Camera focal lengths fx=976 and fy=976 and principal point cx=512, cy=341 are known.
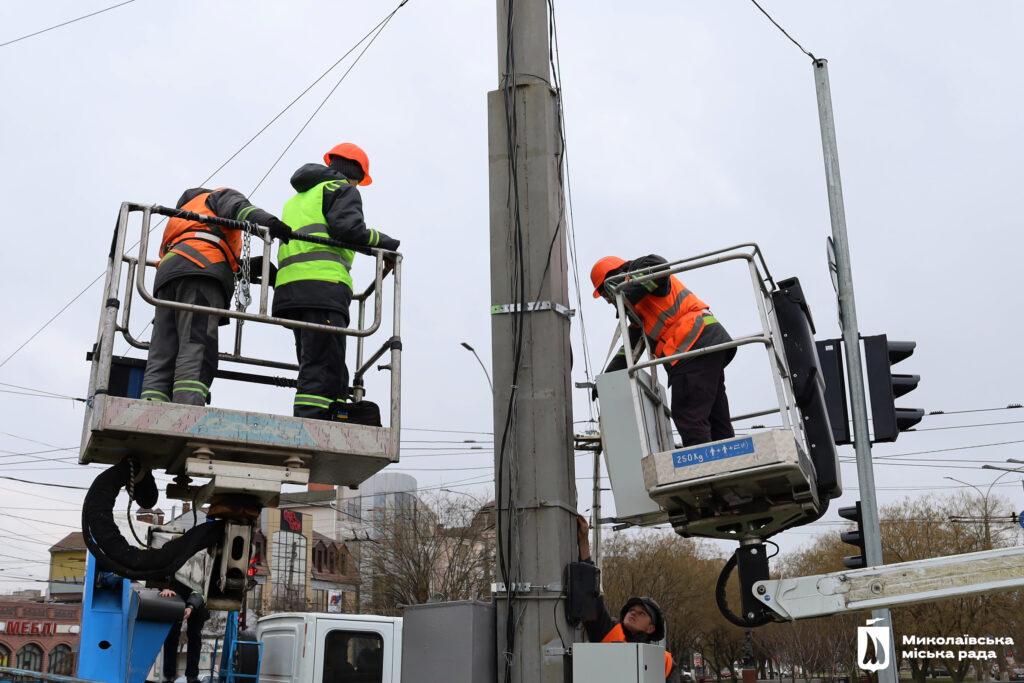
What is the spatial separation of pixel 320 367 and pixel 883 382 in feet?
16.4

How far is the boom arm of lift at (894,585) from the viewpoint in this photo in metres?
5.03

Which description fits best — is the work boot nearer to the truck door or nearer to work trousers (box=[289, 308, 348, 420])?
work trousers (box=[289, 308, 348, 420])

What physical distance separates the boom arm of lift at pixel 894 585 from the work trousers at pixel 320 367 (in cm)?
285

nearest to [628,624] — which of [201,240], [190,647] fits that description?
[201,240]

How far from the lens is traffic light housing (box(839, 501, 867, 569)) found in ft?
27.8

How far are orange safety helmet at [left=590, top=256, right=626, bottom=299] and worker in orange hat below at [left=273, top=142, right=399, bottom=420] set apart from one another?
1355mm

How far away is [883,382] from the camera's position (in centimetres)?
852

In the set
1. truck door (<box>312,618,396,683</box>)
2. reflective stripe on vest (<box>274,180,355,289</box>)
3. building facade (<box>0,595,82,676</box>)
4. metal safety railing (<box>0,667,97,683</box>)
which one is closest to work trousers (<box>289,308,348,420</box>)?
reflective stripe on vest (<box>274,180,355,289</box>)

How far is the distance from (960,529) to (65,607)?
55.2 metres

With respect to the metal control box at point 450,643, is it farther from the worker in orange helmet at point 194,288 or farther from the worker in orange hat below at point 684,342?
the worker in orange helmet at point 194,288

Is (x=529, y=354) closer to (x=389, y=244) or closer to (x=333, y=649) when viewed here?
(x=389, y=244)

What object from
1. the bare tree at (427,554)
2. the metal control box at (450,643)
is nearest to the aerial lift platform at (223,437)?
the metal control box at (450,643)

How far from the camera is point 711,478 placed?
17.5ft

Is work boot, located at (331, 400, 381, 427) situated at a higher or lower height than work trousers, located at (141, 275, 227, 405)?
lower
